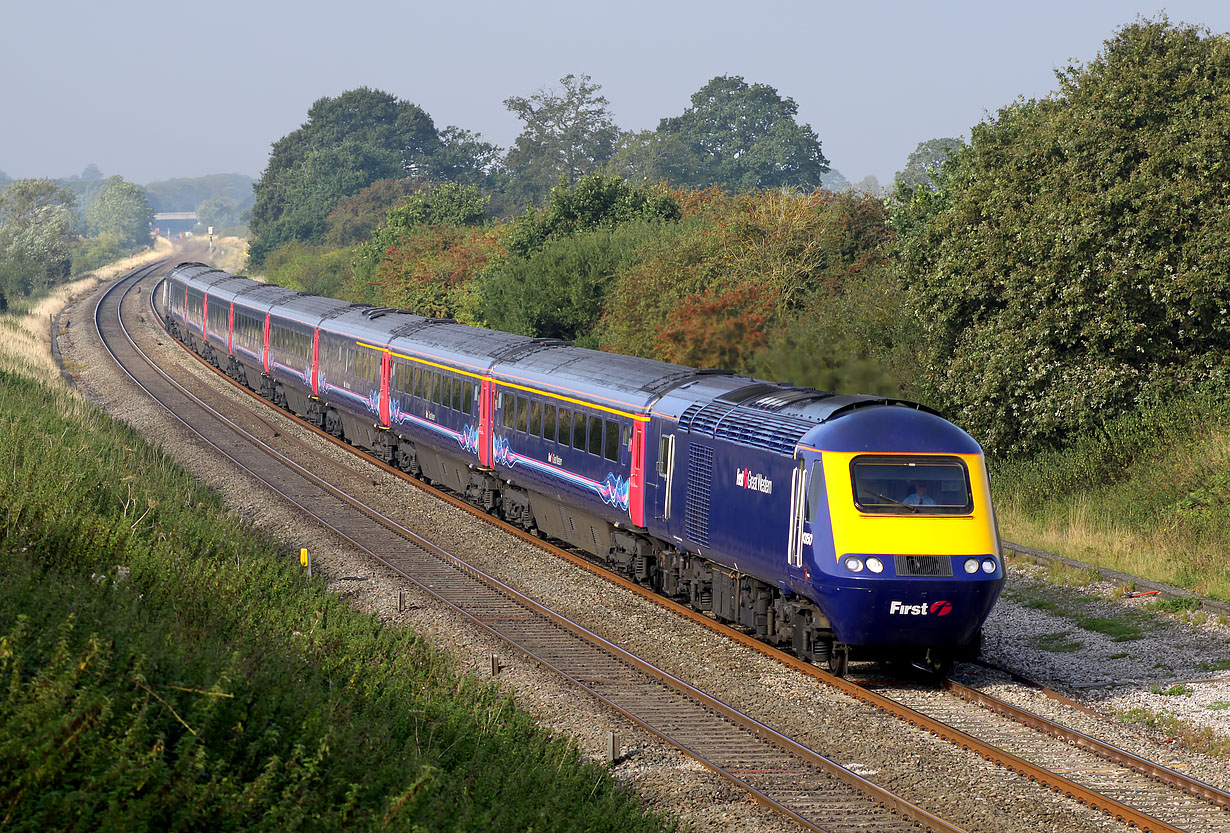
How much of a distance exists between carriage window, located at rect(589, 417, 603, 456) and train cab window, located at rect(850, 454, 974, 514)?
22.0 ft

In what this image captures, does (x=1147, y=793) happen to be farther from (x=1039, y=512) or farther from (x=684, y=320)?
(x=684, y=320)

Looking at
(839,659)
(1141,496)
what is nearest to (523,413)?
(839,659)

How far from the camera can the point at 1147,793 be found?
1131 centimetres

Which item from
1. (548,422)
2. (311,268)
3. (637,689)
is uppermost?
(311,268)

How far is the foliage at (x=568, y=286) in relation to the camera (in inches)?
1815

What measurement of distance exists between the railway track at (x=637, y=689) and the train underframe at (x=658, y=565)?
164cm

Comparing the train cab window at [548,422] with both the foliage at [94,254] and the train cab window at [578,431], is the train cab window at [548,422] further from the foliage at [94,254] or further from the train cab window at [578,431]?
the foliage at [94,254]

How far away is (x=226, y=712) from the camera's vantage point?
10094 millimetres

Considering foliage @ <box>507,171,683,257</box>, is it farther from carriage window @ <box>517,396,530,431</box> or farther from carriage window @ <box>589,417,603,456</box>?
carriage window @ <box>589,417,603,456</box>

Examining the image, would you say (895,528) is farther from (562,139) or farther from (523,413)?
(562,139)

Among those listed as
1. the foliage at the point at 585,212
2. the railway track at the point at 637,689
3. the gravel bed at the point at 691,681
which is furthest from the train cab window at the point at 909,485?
the foliage at the point at 585,212

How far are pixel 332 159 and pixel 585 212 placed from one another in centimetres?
7581

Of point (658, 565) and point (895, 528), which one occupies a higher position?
point (895, 528)

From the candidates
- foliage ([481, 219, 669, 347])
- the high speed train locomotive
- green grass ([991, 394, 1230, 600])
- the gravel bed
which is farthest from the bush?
green grass ([991, 394, 1230, 600])
